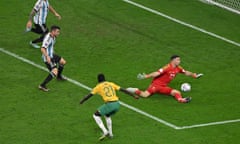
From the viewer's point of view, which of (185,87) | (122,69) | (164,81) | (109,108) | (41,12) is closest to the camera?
(109,108)

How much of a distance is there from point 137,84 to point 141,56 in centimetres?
251

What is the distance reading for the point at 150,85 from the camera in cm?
2202

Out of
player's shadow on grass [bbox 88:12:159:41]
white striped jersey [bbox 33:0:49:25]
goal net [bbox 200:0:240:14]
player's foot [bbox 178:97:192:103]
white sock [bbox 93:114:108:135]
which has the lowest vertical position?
player's shadow on grass [bbox 88:12:159:41]

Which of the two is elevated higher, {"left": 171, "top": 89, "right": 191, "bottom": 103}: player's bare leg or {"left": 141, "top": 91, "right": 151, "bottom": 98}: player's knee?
{"left": 171, "top": 89, "right": 191, "bottom": 103}: player's bare leg

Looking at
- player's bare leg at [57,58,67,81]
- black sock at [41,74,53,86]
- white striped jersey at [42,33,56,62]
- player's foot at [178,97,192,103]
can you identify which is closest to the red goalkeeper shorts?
player's foot at [178,97,192,103]

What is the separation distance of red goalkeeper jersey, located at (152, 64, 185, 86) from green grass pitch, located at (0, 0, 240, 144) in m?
0.48

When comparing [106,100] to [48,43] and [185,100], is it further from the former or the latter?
[185,100]

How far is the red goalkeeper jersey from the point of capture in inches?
854

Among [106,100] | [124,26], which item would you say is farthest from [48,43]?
[124,26]

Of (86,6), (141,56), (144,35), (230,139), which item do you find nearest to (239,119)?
(230,139)

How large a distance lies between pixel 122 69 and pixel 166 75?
2.31 m

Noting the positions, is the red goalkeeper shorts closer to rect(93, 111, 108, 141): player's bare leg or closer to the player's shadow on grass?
rect(93, 111, 108, 141): player's bare leg

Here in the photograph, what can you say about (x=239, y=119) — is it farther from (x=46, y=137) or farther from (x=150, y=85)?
(x=46, y=137)

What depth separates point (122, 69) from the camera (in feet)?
77.4
